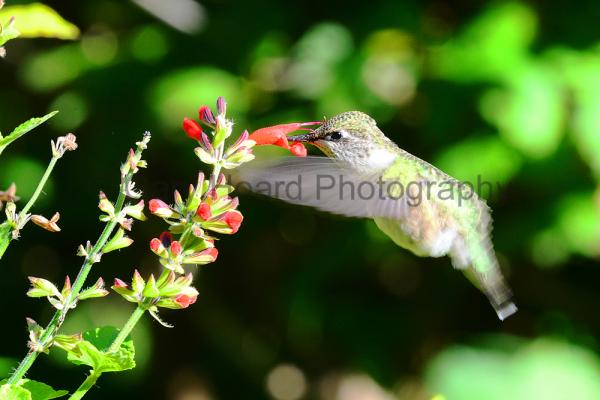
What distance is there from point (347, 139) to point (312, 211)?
43.0 inches

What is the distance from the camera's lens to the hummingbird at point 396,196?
59.6 inches

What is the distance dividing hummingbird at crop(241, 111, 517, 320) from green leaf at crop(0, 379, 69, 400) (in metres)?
0.59

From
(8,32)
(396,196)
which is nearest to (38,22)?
(8,32)

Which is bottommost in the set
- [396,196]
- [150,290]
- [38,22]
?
[150,290]

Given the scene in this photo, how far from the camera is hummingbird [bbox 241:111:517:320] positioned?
1513mm

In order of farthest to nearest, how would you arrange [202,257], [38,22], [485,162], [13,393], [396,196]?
[485,162], [396,196], [38,22], [202,257], [13,393]

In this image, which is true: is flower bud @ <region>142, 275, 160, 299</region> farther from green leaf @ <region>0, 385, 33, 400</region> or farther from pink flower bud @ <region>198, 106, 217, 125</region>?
pink flower bud @ <region>198, 106, 217, 125</region>

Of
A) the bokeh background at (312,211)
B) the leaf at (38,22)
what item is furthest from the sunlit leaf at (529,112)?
the leaf at (38,22)

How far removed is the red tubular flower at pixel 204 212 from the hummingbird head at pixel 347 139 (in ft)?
2.43

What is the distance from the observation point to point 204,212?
0.95 m

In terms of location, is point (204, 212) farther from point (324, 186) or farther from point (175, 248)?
point (324, 186)

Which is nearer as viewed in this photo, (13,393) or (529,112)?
(13,393)

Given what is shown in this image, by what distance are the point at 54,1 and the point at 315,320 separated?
169cm

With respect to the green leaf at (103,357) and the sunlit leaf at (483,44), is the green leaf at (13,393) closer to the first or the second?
the green leaf at (103,357)
